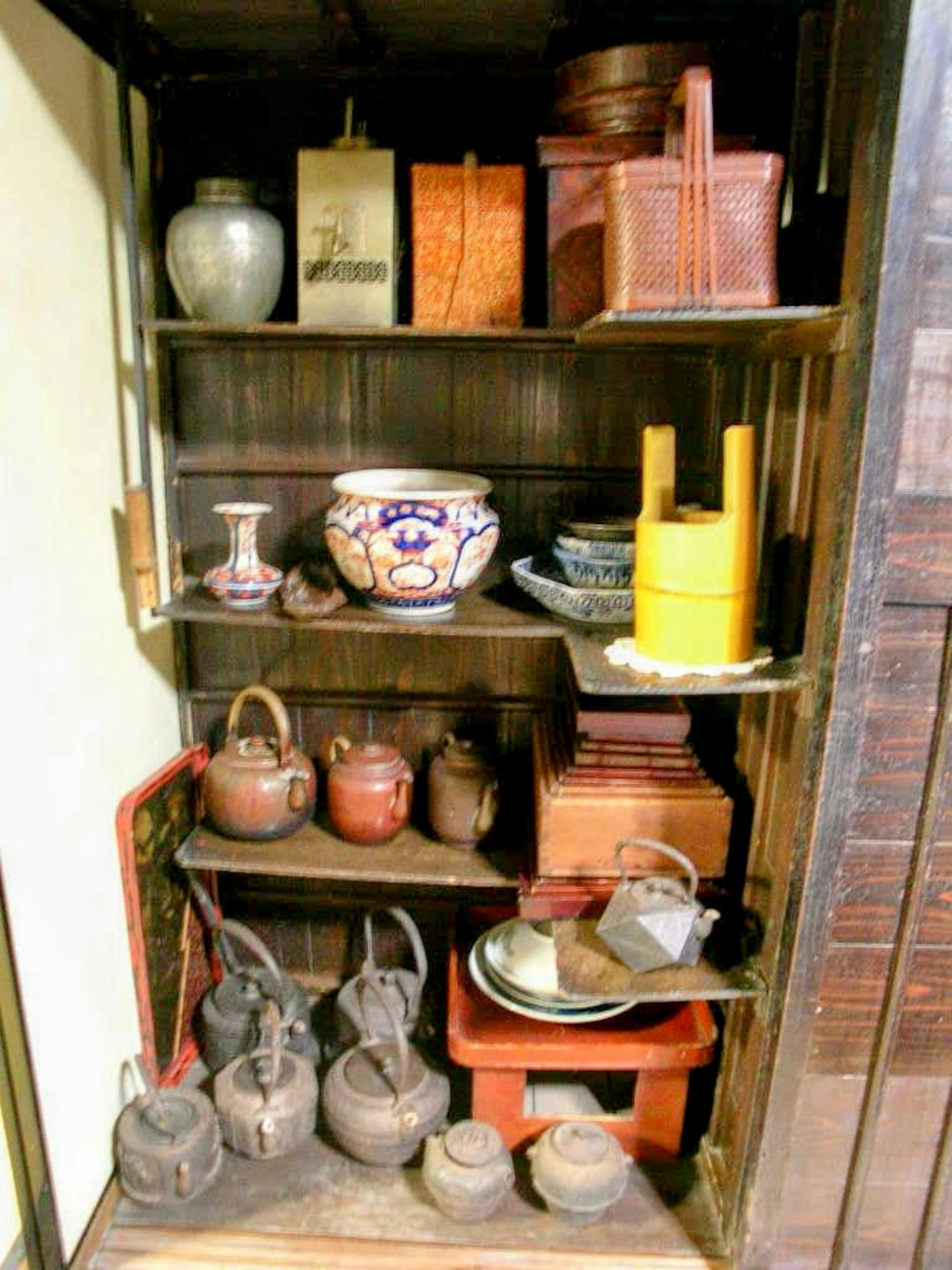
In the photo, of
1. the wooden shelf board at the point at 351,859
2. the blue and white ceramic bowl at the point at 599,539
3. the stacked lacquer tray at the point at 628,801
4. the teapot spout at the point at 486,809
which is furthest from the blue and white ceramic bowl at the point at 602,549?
the wooden shelf board at the point at 351,859

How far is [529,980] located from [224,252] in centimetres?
134

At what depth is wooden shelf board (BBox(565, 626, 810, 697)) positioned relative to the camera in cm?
121

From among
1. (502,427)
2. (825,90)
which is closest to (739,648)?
(502,427)

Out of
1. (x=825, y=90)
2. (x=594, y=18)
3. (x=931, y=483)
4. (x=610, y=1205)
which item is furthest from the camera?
(x=610, y=1205)

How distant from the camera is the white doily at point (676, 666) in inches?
48.8

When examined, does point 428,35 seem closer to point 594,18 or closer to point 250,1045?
point 594,18

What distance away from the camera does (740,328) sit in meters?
1.27

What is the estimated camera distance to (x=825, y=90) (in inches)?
48.1

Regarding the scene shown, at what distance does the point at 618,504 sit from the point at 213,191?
34.5 inches

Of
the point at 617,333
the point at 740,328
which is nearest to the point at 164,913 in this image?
the point at 617,333

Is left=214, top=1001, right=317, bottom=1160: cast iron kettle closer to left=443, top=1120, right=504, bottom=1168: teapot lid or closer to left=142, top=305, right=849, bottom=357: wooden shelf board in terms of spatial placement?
left=443, top=1120, right=504, bottom=1168: teapot lid

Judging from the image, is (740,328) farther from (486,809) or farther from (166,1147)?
(166,1147)

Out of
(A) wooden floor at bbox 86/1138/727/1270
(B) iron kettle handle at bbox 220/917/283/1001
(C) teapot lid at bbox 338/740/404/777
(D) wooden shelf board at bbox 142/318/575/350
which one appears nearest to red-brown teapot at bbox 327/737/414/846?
(C) teapot lid at bbox 338/740/404/777

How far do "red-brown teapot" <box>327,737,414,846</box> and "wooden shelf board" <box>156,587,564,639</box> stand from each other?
0.25m
